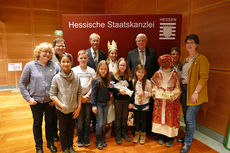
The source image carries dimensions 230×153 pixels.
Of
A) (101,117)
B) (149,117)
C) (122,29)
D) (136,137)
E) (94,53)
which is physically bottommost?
(136,137)

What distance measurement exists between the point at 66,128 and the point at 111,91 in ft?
2.99

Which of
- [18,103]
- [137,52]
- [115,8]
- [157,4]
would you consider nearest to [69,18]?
[137,52]

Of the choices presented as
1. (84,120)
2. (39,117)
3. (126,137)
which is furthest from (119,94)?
(39,117)

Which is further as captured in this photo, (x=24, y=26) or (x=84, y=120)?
(x=24, y=26)

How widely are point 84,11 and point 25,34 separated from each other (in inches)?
112

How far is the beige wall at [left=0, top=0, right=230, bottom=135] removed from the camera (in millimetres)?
2693

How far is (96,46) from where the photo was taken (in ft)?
9.32

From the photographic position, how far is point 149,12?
4.68 meters

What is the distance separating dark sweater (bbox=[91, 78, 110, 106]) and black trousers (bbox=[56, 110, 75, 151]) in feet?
1.44

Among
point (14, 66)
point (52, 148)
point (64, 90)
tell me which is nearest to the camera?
point (64, 90)

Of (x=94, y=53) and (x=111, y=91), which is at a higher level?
(x=94, y=53)

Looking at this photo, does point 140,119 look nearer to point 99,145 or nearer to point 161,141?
point 161,141

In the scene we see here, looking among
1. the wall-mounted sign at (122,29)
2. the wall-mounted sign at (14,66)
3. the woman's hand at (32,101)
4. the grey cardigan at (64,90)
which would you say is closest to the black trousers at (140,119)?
the grey cardigan at (64,90)

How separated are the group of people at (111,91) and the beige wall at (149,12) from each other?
620mm
